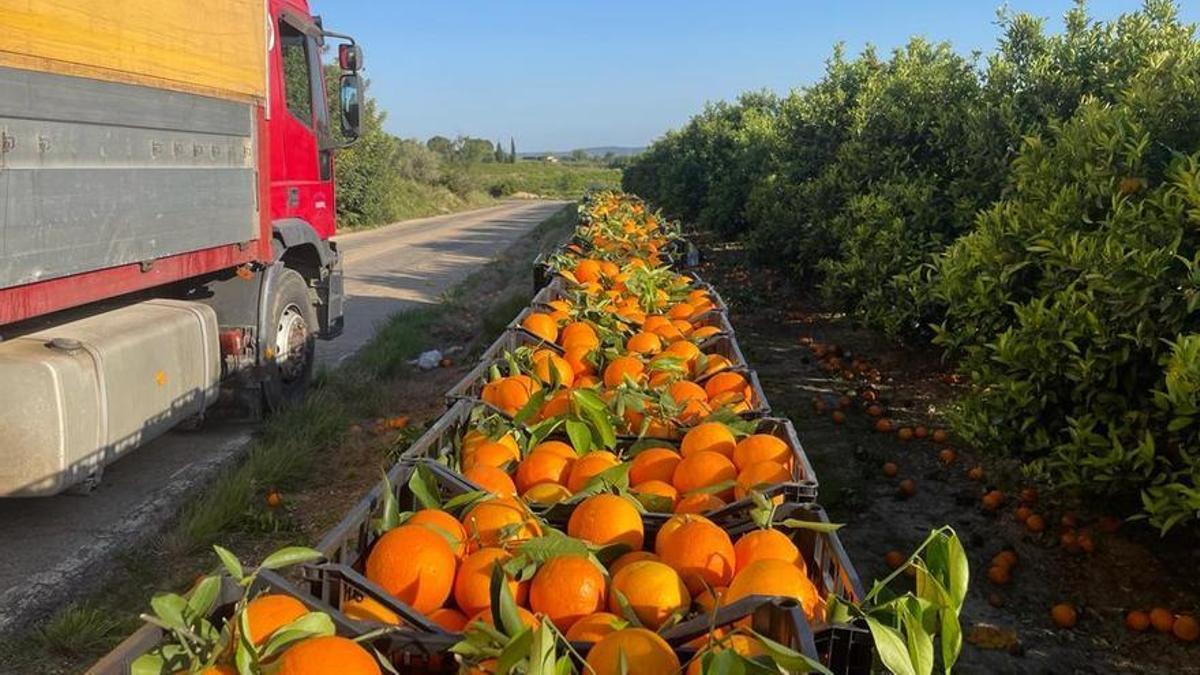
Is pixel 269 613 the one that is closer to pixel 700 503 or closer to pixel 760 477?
pixel 700 503

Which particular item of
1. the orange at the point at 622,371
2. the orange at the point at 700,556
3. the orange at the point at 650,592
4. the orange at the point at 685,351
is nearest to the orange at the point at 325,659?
the orange at the point at 650,592

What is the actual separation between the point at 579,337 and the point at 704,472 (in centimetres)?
165

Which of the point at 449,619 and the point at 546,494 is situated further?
the point at 546,494

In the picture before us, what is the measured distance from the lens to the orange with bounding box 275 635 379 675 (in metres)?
1.45

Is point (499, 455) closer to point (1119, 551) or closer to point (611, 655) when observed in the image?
point (611, 655)

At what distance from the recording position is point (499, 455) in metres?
2.62

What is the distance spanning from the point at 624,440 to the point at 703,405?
366mm

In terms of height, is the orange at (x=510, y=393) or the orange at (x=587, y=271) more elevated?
the orange at (x=587, y=271)

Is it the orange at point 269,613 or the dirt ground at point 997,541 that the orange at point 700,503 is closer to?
the orange at point 269,613

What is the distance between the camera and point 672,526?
2.10m

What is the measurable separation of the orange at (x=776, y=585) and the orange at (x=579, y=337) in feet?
7.00

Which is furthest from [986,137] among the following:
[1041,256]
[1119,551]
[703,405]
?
[703,405]

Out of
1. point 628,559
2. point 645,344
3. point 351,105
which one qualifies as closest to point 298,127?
point 351,105

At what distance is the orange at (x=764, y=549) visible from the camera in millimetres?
1947
